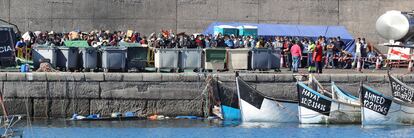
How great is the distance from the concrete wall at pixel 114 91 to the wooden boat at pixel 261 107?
1.02 m

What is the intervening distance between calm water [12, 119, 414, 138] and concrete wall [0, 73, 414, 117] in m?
0.57

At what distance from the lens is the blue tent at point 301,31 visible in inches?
2007

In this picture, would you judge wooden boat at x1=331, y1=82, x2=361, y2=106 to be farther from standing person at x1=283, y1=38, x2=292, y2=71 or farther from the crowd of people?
standing person at x1=283, y1=38, x2=292, y2=71

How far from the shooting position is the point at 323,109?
1522 inches

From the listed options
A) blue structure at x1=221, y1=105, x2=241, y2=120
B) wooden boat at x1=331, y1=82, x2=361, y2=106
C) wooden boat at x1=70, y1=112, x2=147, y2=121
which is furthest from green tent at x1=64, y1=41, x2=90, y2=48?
wooden boat at x1=331, y1=82, x2=361, y2=106

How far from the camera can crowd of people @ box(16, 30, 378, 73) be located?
43.5m

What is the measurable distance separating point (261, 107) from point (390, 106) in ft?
12.1

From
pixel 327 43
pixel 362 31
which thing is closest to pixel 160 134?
pixel 327 43

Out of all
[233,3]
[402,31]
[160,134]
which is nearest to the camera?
[160,134]

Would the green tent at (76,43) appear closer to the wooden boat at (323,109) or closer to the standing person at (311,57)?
the standing person at (311,57)

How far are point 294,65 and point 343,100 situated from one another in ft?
14.4

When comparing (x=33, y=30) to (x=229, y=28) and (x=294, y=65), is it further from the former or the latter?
(x=294, y=65)

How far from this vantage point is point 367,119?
127 feet

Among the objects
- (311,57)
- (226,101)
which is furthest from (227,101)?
(311,57)
